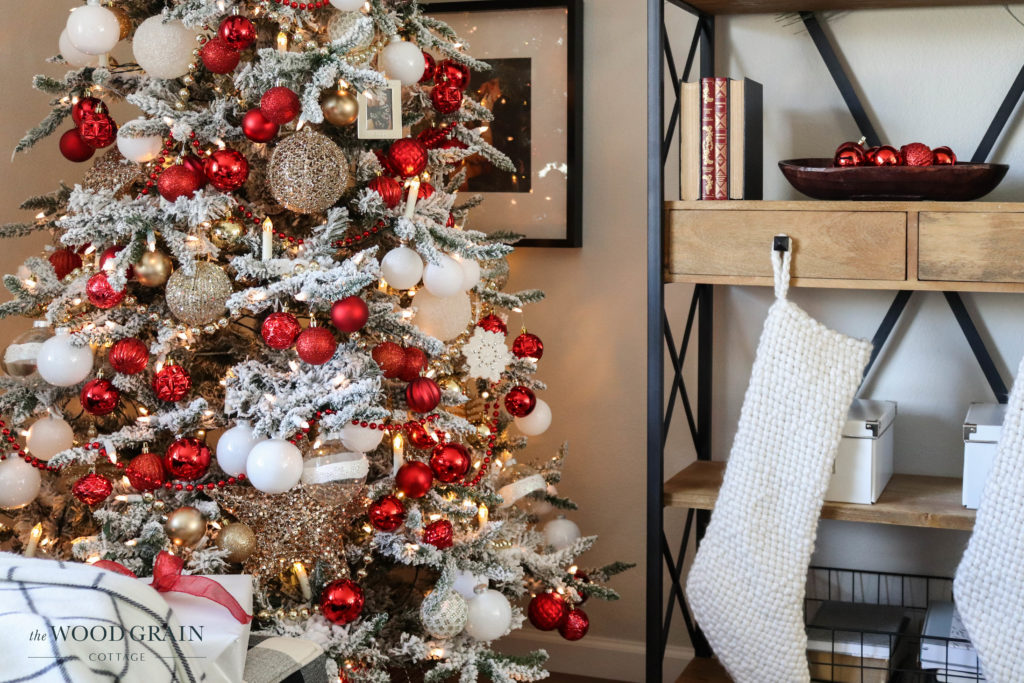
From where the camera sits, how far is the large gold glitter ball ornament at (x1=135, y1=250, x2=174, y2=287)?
5.65ft

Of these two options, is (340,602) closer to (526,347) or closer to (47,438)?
(47,438)

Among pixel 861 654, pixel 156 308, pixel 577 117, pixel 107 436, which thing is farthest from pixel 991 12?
pixel 107 436

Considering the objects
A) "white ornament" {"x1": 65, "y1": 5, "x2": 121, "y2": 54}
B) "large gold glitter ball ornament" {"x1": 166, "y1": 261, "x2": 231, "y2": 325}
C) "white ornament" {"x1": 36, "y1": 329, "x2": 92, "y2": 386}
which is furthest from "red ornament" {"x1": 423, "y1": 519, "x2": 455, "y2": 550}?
"white ornament" {"x1": 65, "y1": 5, "x2": 121, "y2": 54}

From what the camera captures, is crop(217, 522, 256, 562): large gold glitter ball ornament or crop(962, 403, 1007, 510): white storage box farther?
crop(962, 403, 1007, 510): white storage box

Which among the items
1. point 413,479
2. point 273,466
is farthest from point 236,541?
point 413,479

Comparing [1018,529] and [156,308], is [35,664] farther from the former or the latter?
[1018,529]

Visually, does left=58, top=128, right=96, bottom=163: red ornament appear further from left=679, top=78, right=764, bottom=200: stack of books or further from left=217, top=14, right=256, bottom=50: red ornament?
left=679, top=78, right=764, bottom=200: stack of books

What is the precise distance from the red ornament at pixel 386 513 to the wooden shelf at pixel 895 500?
0.54m

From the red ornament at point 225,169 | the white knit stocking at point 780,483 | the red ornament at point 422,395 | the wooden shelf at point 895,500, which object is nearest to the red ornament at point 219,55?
the red ornament at point 225,169

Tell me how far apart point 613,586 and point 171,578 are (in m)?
1.57

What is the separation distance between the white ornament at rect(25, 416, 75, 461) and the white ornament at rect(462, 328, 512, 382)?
0.73 m

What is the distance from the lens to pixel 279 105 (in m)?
1.71

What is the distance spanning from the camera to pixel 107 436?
177cm

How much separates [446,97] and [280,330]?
57cm
